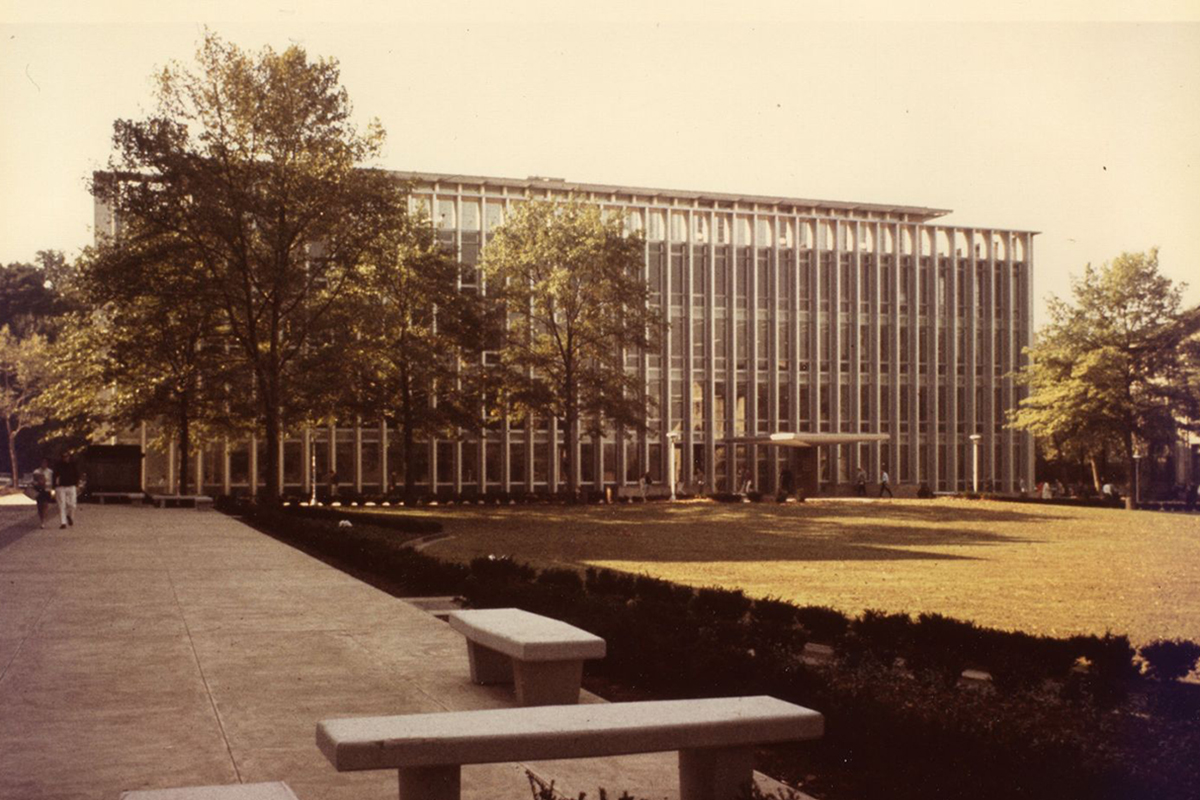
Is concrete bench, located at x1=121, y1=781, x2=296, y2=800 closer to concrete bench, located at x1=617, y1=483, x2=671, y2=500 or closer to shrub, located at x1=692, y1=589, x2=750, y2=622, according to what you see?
shrub, located at x1=692, y1=589, x2=750, y2=622

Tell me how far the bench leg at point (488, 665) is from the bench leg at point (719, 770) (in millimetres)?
3580

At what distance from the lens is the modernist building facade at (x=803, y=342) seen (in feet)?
243

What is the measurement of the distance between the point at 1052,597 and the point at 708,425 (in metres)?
60.3

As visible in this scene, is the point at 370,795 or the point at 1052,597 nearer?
the point at 370,795

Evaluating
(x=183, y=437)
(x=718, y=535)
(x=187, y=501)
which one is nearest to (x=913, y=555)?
(x=718, y=535)

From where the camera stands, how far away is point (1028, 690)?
309 inches

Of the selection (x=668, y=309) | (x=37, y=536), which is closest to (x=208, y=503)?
(x=37, y=536)

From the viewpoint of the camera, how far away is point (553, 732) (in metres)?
5.37

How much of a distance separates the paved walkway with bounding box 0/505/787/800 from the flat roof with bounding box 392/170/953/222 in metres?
54.5

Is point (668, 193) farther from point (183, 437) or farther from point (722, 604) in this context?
point (722, 604)

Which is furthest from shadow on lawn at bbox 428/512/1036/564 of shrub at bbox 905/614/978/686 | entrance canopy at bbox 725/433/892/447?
entrance canopy at bbox 725/433/892/447

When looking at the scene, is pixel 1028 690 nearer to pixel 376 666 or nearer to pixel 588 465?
pixel 376 666

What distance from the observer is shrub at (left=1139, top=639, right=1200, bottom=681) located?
7684 mm

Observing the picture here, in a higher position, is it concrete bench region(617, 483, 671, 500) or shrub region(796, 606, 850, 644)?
shrub region(796, 606, 850, 644)
